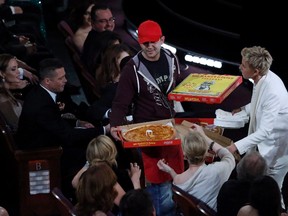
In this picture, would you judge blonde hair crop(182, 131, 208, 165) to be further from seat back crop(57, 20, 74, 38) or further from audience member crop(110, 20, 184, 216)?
seat back crop(57, 20, 74, 38)

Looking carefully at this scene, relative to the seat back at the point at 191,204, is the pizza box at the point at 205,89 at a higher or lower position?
higher

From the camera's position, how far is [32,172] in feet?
18.6

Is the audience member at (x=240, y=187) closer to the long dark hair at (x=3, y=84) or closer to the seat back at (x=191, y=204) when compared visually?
the seat back at (x=191, y=204)

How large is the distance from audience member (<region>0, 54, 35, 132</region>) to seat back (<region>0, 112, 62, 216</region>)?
273 millimetres

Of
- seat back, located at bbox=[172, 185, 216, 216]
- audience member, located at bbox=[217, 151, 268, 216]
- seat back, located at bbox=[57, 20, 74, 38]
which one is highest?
seat back, located at bbox=[57, 20, 74, 38]

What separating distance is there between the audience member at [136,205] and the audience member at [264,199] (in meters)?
0.54

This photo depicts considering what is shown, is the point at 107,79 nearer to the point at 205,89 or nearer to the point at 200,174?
the point at 205,89

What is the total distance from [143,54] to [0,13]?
11.3 ft

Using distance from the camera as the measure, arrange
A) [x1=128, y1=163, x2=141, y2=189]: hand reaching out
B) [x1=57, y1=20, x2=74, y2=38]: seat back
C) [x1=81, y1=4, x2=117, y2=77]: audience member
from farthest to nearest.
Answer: [x1=57, y1=20, x2=74, y2=38]: seat back < [x1=81, y1=4, x2=117, y2=77]: audience member < [x1=128, y1=163, x2=141, y2=189]: hand reaching out

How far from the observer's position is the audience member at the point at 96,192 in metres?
4.47

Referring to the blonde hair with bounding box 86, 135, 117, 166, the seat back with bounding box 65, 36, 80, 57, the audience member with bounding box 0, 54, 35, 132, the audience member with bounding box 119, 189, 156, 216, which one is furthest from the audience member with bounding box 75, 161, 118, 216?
the seat back with bounding box 65, 36, 80, 57

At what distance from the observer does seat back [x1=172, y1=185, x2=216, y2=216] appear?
4.56 m

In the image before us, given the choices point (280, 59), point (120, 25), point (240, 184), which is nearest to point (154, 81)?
point (240, 184)

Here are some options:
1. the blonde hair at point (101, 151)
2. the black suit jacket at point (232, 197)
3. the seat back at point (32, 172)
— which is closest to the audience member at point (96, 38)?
the seat back at point (32, 172)
